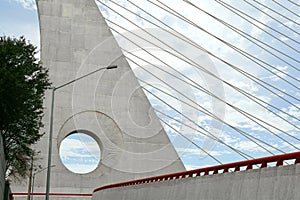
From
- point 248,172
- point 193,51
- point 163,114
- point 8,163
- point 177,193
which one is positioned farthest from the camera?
point 163,114

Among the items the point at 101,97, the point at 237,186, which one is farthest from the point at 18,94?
the point at 101,97

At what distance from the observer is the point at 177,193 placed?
1803cm

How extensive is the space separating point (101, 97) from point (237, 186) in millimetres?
33940

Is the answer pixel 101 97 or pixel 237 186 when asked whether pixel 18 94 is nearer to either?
pixel 237 186

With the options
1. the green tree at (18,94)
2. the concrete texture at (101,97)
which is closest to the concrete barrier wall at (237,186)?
the green tree at (18,94)

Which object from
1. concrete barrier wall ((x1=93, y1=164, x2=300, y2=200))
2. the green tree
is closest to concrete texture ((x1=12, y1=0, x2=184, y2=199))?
the green tree

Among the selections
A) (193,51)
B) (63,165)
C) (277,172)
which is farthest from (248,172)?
(63,165)

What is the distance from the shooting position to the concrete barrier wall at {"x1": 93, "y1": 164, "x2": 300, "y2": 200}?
35.4 ft

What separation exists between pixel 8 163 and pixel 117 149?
14.4m

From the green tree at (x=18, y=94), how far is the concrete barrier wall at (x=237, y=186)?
9.30m

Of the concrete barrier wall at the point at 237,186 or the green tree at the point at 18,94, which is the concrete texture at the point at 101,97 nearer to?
the green tree at the point at 18,94

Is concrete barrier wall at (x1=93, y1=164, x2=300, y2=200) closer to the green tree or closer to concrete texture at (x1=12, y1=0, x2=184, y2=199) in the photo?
the green tree

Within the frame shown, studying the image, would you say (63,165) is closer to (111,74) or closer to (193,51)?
(111,74)

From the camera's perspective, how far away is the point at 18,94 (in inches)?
1043
